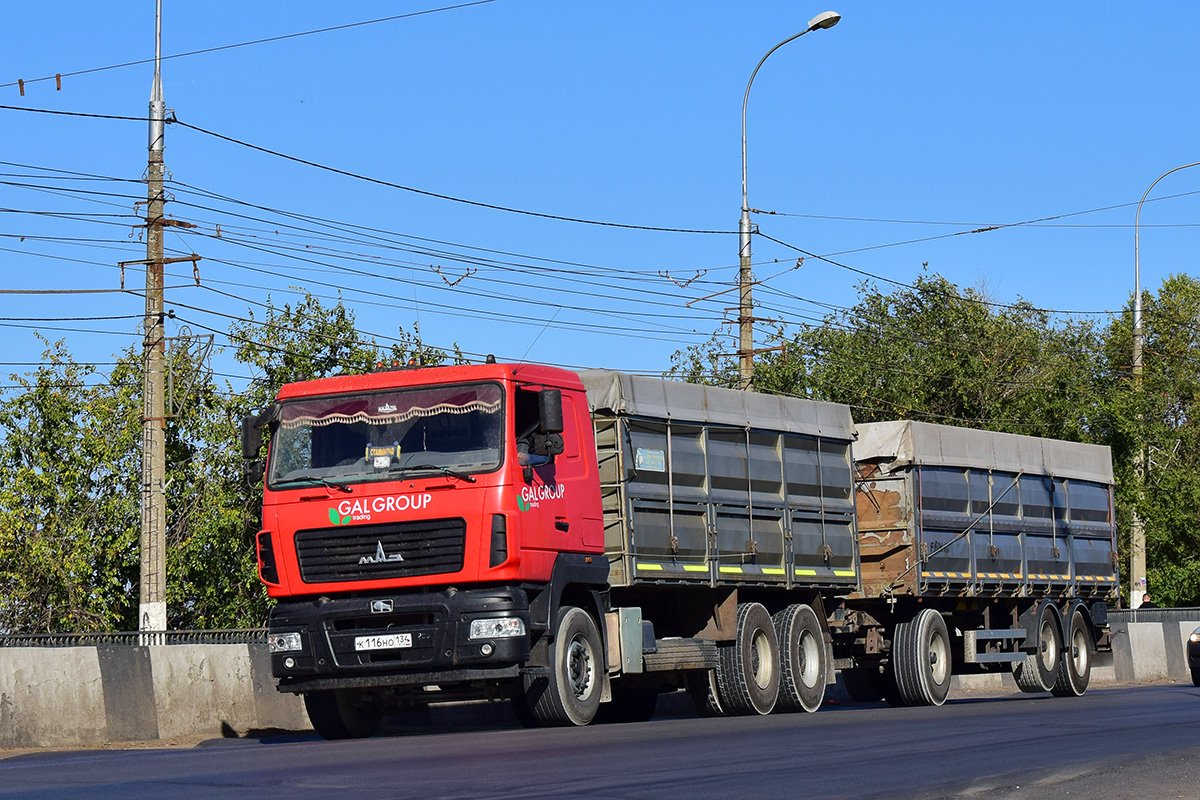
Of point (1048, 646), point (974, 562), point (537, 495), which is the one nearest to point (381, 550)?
point (537, 495)

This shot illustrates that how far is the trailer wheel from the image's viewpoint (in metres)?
22.7

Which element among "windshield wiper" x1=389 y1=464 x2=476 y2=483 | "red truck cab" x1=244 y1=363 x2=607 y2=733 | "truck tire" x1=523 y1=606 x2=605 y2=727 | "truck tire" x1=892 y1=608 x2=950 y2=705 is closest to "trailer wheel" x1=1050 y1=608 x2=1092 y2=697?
"truck tire" x1=892 y1=608 x2=950 y2=705

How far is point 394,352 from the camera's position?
30266 mm

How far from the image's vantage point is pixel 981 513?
68.3 feet

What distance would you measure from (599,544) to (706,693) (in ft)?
9.59

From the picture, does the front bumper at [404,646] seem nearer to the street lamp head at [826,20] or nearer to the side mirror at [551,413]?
the side mirror at [551,413]

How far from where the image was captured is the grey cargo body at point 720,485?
15320 mm

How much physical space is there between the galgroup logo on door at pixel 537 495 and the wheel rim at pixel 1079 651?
11473mm

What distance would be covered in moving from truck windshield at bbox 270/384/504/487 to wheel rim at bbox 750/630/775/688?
479 cm

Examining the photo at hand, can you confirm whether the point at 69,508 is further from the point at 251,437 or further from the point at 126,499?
the point at 251,437

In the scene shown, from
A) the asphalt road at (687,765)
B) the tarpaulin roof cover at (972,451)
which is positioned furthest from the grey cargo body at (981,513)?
the asphalt road at (687,765)

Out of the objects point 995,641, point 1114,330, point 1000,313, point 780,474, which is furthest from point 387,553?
point 1114,330

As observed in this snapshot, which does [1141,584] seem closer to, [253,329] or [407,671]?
[253,329]

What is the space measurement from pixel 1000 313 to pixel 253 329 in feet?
94.3
